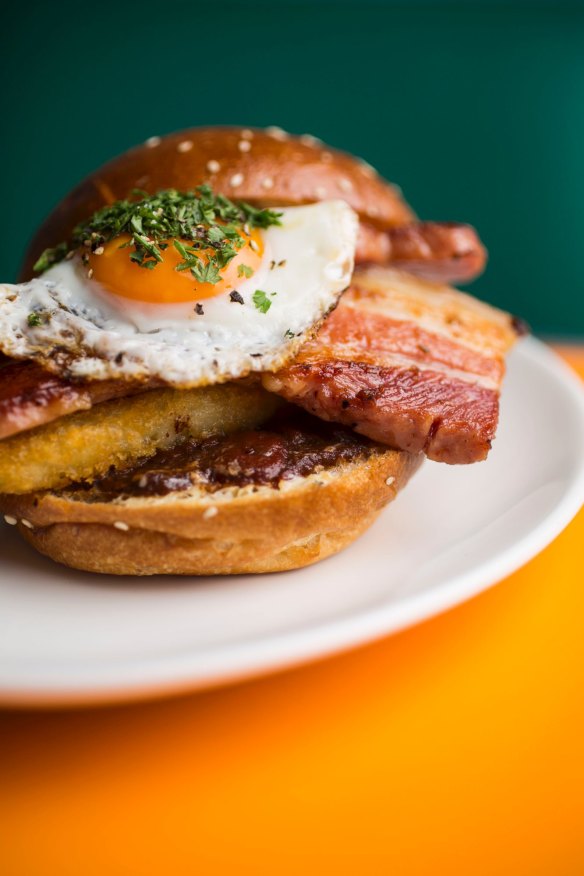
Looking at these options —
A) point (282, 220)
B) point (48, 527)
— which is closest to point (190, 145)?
point (282, 220)

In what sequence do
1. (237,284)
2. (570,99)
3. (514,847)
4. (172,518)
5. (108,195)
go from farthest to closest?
(570,99) → (108,195) → (237,284) → (172,518) → (514,847)

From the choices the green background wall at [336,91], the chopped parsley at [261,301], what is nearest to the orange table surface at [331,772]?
the chopped parsley at [261,301]

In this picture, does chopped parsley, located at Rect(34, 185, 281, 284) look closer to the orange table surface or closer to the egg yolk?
the egg yolk

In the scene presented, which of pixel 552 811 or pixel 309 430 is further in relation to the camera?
pixel 309 430

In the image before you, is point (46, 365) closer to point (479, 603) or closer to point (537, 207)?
point (479, 603)

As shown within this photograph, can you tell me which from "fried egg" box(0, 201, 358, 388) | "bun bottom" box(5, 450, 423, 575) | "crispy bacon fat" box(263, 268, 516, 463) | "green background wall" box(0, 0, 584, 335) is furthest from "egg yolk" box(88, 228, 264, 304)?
"green background wall" box(0, 0, 584, 335)

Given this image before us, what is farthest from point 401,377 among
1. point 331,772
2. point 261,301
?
point 331,772
